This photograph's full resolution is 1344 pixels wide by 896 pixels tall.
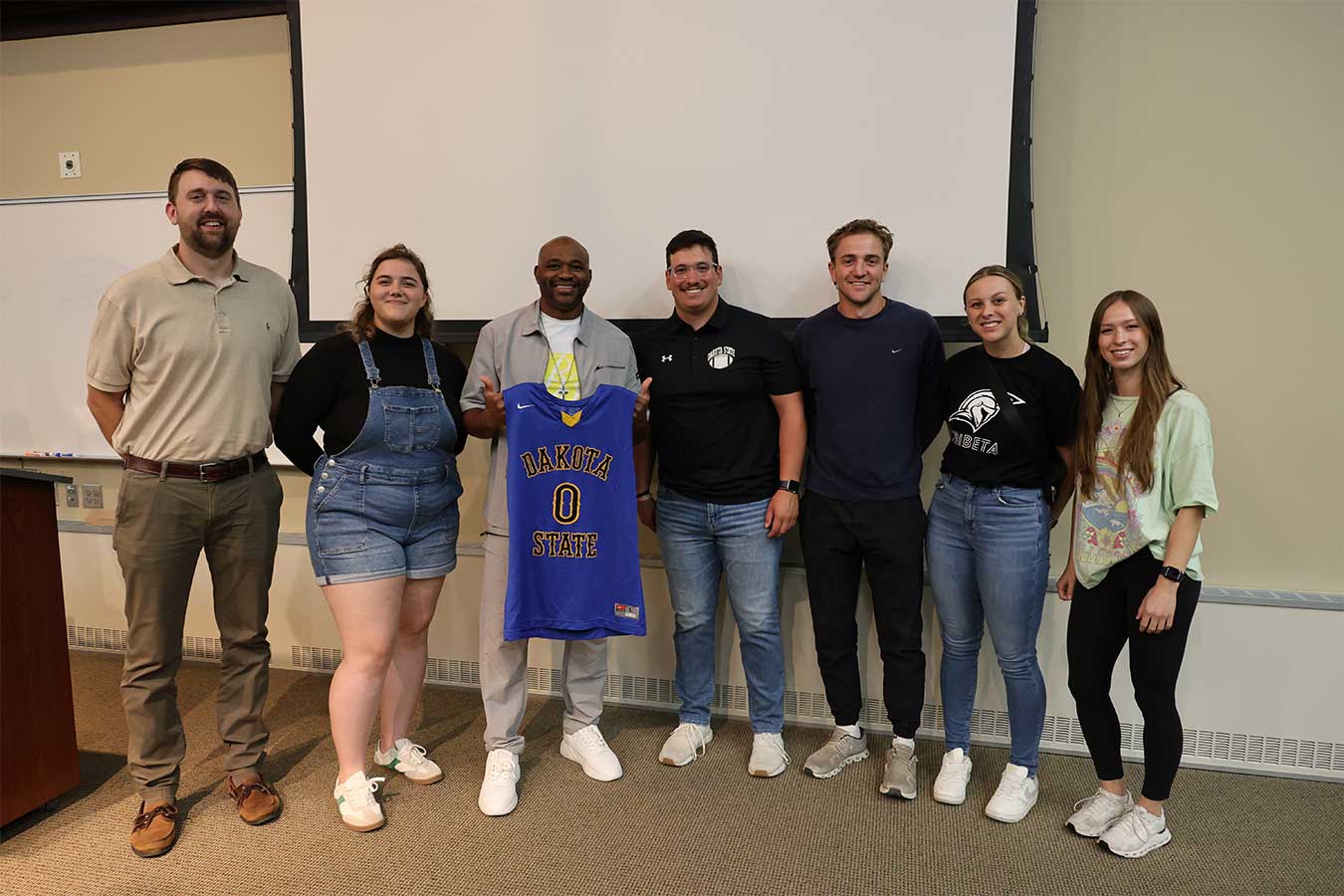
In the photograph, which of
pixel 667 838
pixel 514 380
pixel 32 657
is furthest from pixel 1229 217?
pixel 32 657

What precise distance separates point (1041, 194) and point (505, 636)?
2.38 meters

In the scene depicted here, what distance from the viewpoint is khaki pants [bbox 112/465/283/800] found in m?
2.30

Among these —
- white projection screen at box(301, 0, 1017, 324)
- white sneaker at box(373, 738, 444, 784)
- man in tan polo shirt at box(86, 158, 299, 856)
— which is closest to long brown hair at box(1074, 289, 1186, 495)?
white projection screen at box(301, 0, 1017, 324)

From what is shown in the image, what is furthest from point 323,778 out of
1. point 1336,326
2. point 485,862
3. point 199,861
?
point 1336,326

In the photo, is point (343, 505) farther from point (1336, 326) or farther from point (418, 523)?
point (1336, 326)

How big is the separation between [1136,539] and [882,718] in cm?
131

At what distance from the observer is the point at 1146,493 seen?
210 centimetres

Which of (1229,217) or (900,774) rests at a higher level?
(1229,217)

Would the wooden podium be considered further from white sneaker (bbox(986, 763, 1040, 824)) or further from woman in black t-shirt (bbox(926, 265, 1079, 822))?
white sneaker (bbox(986, 763, 1040, 824))

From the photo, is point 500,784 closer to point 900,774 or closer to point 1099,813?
point 900,774

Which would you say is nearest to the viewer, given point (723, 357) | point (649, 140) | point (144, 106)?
point (723, 357)

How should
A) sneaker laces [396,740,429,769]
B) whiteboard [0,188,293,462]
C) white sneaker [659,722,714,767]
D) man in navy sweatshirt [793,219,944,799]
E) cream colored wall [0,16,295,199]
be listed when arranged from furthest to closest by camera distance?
whiteboard [0,188,293,462]
cream colored wall [0,16,295,199]
white sneaker [659,722,714,767]
sneaker laces [396,740,429,769]
man in navy sweatshirt [793,219,944,799]

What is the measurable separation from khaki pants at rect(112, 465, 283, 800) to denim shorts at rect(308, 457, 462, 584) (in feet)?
0.82

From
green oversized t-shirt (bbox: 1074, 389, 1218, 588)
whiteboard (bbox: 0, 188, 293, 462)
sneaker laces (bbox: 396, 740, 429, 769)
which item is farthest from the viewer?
whiteboard (bbox: 0, 188, 293, 462)
